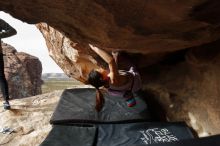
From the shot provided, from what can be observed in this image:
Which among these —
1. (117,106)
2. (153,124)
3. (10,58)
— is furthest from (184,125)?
(10,58)

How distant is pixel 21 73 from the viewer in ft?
57.1

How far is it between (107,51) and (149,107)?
1.82 m

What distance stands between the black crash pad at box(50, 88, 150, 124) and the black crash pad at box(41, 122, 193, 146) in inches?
7.7

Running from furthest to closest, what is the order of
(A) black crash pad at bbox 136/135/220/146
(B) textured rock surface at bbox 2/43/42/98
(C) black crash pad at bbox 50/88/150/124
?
1. (B) textured rock surface at bbox 2/43/42/98
2. (C) black crash pad at bbox 50/88/150/124
3. (A) black crash pad at bbox 136/135/220/146

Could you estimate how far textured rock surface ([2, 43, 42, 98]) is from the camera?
16578mm

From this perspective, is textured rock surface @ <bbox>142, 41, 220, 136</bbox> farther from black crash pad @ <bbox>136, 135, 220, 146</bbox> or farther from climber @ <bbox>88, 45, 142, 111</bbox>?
black crash pad @ <bbox>136, 135, 220, 146</bbox>

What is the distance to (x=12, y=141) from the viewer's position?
6957 mm

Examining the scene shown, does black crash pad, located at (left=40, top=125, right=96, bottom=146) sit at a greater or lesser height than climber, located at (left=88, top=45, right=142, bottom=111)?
lesser

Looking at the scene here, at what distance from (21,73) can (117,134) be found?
12.0 metres

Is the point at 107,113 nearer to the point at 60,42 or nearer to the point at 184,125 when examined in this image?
the point at 184,125

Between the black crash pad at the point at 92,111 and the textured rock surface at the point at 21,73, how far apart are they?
9.08m

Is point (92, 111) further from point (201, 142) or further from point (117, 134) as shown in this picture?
point (201, 142)

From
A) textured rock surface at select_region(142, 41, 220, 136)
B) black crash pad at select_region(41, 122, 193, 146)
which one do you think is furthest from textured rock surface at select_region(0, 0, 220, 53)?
black crash pad at select_region(41, 122, 193, 146)

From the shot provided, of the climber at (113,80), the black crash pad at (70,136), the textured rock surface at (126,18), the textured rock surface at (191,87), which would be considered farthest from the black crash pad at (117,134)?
the textured rock surface at (126,18)
